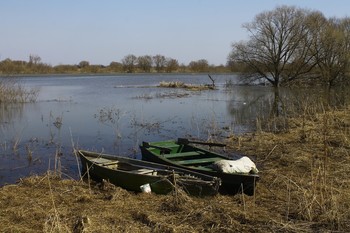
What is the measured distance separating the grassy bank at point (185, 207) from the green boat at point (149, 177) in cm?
25

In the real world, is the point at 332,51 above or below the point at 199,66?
above

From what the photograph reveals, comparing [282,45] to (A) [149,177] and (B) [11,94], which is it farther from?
(A) [149,177]

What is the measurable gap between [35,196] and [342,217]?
5.31m

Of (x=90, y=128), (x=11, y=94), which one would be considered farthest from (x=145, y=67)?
(x=90, y=128)

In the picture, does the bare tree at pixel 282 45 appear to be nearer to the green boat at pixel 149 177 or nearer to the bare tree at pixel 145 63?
the green boat at pixel 149 177

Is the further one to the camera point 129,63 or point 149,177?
point 129,63

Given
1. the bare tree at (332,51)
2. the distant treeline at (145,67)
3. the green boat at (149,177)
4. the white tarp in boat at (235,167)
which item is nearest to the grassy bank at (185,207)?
the green boat at (149,177)

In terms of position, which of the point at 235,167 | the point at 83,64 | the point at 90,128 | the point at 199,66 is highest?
the point at 83,64

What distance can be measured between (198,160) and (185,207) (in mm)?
3256

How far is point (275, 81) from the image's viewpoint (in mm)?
45156

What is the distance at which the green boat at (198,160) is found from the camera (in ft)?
25.0

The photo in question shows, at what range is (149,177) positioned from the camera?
7887mm

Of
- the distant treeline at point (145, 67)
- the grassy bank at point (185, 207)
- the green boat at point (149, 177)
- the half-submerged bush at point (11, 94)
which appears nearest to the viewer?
the grassy bank at point (185, 207)

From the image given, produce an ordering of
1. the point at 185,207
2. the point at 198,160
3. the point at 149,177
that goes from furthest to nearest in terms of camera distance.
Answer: the point at 198,160 < the point at 149,177 < the point at 185,207
